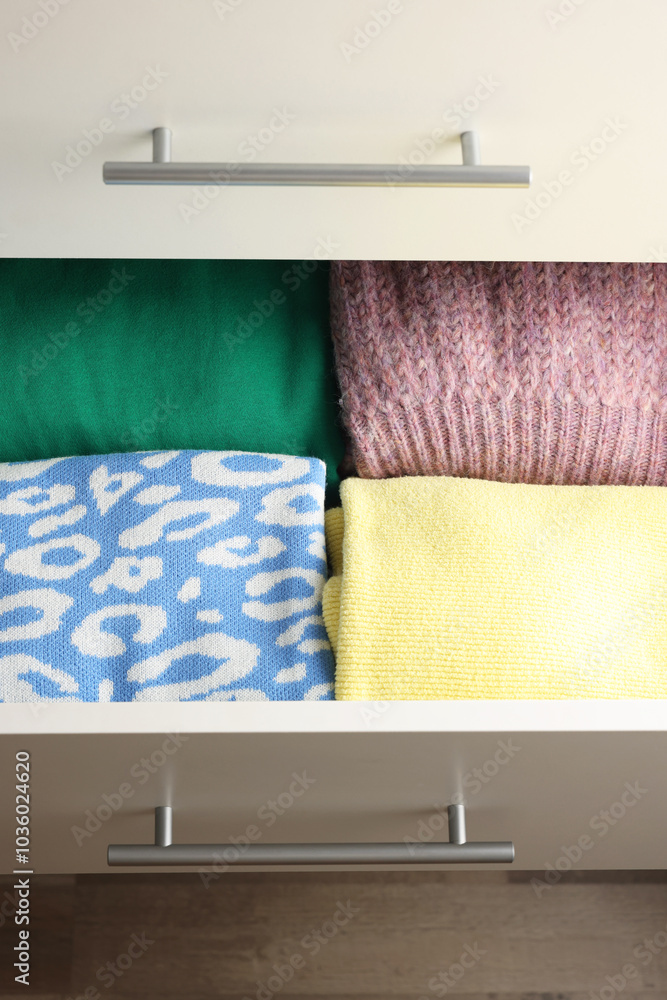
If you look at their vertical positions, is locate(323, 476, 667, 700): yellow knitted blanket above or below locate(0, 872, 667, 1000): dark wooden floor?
above

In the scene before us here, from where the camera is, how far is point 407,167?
451 millimetres

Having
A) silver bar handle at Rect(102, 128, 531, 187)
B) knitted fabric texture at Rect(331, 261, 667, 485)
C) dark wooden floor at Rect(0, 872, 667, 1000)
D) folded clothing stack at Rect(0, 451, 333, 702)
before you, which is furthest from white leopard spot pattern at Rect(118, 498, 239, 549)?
dark wooden floor at Rect(0, 872, 667, 1000)

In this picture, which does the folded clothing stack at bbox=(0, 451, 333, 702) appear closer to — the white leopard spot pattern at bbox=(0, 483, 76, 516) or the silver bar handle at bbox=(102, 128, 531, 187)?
the white leopard spot pattern at bbox=(0, 483, 76, 516)

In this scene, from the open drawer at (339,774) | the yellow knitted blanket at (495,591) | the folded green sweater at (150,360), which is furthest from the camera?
the folded green sweater at (150,360)

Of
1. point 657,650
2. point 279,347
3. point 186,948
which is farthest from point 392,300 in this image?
point 186,948

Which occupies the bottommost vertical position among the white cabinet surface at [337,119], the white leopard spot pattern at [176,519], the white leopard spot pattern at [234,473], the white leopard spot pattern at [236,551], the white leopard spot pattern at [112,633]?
the white leopard spot pattern at [112,633]

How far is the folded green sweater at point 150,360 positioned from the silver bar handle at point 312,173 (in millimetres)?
225

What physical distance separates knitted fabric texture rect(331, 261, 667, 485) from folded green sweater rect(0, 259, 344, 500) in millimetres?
53

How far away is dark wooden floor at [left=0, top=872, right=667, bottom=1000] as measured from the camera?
789 millimetres

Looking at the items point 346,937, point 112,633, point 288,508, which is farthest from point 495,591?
point 346,937

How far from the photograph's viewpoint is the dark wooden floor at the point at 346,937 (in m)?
0.79

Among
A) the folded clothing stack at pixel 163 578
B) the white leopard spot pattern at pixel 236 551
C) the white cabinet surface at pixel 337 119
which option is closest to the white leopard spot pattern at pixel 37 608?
the folded clothing stack at pixel 163 578

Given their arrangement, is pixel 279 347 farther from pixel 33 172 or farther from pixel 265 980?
pixel 265 980

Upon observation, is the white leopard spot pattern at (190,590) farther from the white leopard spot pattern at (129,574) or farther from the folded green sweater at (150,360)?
the folded green sweater at (150,360)
